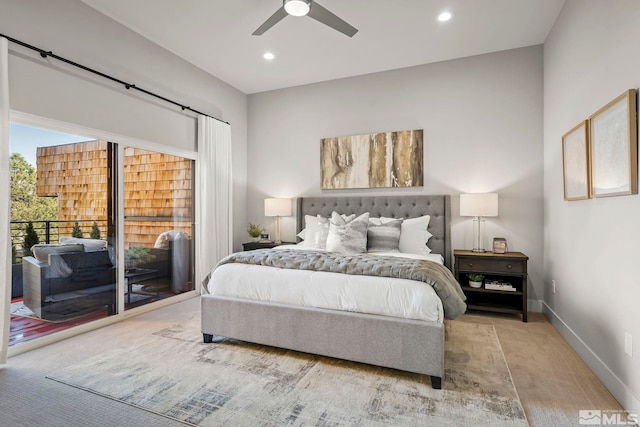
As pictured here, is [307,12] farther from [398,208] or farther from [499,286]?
[499,286]

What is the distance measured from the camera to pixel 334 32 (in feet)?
11.4

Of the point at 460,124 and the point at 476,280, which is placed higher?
the point at 460,124

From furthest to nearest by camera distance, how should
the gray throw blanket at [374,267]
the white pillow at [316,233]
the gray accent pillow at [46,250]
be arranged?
the white pillow at [316,233] → the gray accent pillow at [46,250] → the gray throw blanket at [374,267]

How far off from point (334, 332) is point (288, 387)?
1.59 ft

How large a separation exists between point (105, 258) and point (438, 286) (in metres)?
3.25

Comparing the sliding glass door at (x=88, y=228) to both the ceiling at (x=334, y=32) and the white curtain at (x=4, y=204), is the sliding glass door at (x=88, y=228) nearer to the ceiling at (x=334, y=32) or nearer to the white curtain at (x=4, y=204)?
the white curtain at (x=4, y=204)

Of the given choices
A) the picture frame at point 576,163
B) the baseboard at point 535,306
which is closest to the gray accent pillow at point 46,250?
the picture frame at point 576,163

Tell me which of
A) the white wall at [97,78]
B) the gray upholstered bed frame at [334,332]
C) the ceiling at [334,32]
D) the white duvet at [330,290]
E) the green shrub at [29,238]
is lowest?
the gray upholstered bed frame at [334,332]

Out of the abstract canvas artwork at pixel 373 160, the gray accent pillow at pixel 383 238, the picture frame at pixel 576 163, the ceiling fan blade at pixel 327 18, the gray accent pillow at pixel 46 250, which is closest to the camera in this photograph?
the picture frame at pixel 576 163

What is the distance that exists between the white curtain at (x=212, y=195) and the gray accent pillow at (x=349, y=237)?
1.81 metres

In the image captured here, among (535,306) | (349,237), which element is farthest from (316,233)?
(535,306)

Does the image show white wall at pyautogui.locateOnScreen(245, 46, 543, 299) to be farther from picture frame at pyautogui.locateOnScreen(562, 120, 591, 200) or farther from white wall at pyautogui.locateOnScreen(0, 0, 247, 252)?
white wall at pyautogui.locateOnScreen(0, 0, 247, 252)

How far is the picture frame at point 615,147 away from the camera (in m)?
1.86

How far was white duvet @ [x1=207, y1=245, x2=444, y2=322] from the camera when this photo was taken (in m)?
2.19
